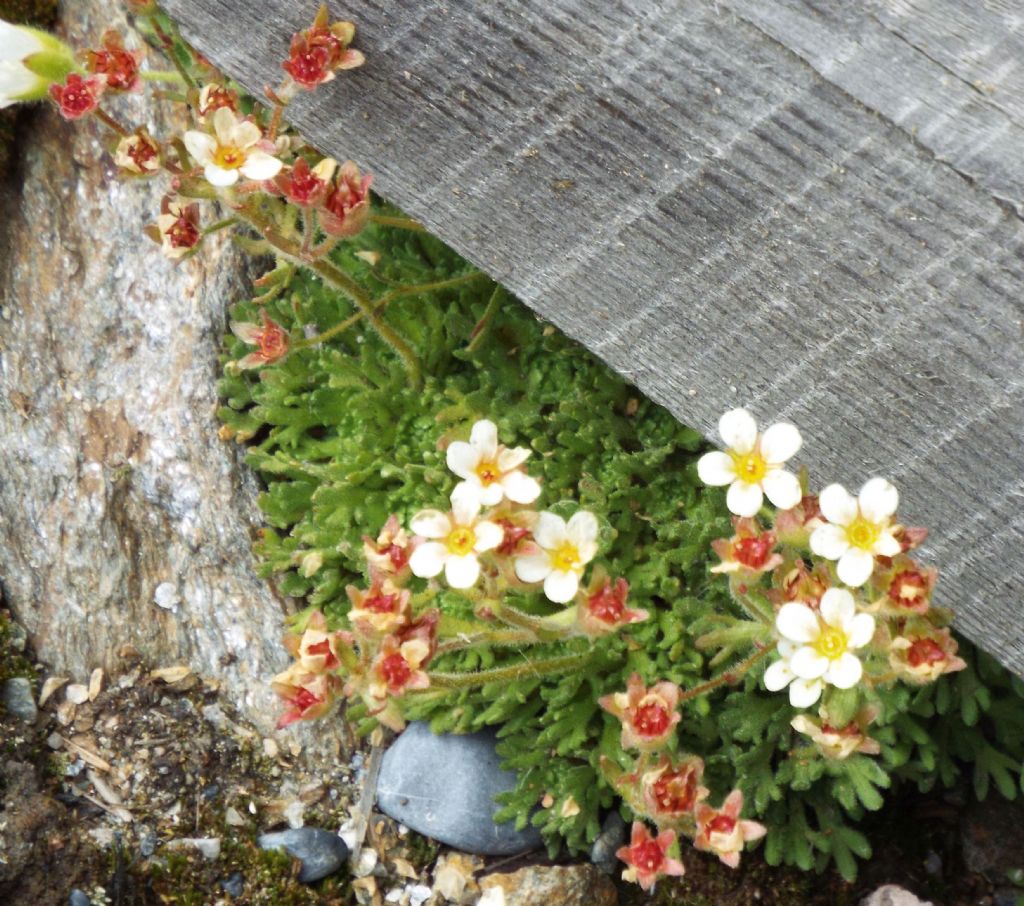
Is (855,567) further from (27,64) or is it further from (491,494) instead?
(27,64)

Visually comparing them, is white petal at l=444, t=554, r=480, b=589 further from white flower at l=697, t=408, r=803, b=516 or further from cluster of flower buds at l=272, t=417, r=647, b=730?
white flower at l=697, t=408, r=803, b=516

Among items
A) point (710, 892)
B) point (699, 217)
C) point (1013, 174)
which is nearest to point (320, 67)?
point (699, 217)

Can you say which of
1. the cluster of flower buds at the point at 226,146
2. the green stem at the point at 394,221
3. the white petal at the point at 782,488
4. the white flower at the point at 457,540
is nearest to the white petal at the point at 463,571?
the white flower at the point at 457,540

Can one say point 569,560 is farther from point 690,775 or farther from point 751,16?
point 751,16

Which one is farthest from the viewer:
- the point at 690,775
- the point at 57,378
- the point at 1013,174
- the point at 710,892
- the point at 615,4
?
the point at 57,378

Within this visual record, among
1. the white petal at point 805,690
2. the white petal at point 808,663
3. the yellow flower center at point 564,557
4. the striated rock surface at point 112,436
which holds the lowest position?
the striated rock surface at point 112,436

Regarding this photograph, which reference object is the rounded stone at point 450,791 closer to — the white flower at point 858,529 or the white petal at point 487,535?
the white petal at point 487,535

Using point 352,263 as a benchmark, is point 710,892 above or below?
below
